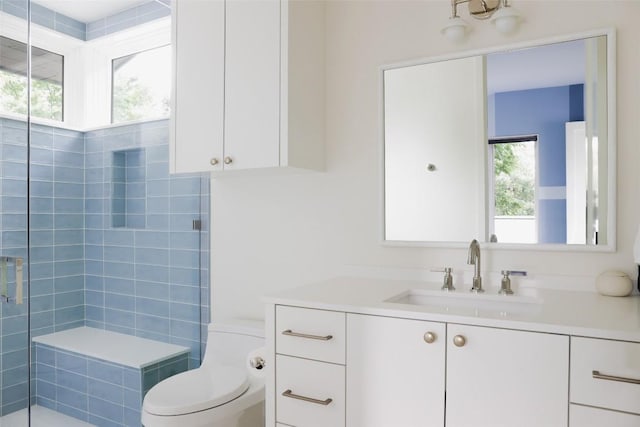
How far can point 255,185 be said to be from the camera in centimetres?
233

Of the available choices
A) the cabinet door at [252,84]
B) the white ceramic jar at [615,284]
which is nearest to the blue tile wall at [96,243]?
the cabinet door at [252,84]

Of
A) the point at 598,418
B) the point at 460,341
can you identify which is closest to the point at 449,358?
the point at 460,341

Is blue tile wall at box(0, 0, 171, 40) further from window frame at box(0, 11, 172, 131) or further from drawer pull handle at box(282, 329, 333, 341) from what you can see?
drawer pull handle at box(282, 329, 333, 341)

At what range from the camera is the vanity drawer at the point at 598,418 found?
1.11 metres

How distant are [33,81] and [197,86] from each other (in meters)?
0.68

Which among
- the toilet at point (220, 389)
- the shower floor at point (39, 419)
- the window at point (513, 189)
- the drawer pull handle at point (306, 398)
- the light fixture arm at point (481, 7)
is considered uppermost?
the light fixture arm at point (481, 7)

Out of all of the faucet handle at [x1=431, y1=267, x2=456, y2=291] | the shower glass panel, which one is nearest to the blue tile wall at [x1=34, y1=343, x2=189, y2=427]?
the shower glass panel

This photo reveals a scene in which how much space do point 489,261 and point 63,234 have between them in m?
1.83

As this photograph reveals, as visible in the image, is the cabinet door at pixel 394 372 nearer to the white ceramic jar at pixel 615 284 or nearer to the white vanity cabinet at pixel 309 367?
the white vanity cabinet at pixel 309 367

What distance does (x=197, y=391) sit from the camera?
1804mm

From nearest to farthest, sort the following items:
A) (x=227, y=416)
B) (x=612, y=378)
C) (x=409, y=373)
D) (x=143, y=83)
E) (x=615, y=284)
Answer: (x=612, y=378) → (x=409, y=373) → (x=615, y=284) → (x=227, y=416) → (x=143, y=83)

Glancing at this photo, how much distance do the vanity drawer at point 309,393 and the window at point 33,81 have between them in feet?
4.91

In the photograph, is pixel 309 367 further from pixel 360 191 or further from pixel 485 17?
pixel 485 17

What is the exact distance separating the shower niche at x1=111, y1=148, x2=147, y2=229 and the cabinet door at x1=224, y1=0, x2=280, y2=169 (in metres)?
0.72
